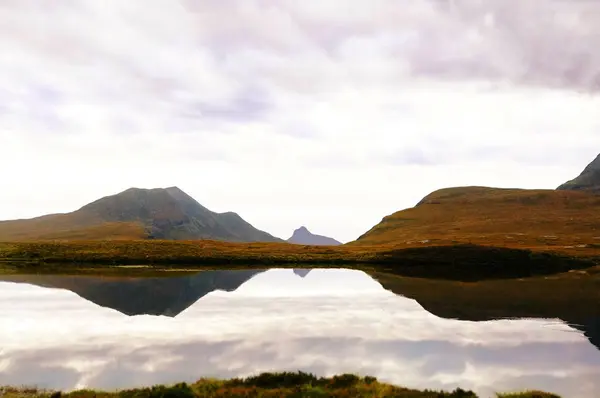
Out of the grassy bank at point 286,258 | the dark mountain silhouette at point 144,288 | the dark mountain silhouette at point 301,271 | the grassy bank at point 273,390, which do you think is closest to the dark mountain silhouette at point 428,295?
the dark mountain silhouette at point 144,288

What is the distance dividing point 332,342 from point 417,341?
20.1 ft

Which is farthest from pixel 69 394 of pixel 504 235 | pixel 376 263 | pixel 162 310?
pixel 504 235

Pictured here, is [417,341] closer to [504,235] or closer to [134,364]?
[134,364]

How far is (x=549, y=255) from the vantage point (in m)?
108

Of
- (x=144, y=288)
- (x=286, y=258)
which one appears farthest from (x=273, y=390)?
(x=286, y=258)

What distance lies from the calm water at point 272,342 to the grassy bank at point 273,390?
2.40 metres

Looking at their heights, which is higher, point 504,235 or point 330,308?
point 504,235

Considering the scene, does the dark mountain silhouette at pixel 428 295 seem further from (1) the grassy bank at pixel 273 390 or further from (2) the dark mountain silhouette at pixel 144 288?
(1) the grassy bank at pixel 273 390

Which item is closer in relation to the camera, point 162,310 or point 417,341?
point 417,341

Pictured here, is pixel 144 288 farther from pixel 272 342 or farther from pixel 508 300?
pixel 508 300

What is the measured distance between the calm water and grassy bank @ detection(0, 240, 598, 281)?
49058 millimetres

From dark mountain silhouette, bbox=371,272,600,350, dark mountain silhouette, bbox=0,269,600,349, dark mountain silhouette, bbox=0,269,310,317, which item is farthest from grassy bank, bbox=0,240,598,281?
dark mountain silhouette, bbox=371,272,600,350

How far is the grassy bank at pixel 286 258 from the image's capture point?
10212 centimetres

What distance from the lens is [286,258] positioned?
4552 inches
